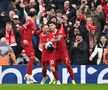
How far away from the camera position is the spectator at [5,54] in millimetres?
17594

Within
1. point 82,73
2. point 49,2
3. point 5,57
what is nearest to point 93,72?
point 82,73

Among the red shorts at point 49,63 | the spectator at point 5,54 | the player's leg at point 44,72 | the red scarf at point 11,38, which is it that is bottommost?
the player's leg at point 44,72

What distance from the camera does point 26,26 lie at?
57.2 ft

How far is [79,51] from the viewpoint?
17484 millimetres

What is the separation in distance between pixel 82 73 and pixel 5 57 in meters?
2.42

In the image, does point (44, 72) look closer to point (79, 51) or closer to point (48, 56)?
point (48, 56)

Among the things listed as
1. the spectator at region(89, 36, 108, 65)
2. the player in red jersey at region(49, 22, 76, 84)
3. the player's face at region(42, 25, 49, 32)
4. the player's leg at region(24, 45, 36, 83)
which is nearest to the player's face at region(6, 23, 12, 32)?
the player's leg at region(24, 45, 36, 83)

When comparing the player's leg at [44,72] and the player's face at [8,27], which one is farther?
the player's face at [8,27]

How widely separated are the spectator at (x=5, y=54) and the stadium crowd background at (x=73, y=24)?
96mm

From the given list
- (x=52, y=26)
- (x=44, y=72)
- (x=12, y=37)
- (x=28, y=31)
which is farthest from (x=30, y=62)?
(x=12, y=37)

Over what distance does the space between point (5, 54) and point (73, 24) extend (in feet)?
8.88

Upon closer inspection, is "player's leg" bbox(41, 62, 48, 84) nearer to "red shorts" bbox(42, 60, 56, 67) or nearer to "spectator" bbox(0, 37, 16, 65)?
"red shorts" bbox(42, 60, 56, 67)

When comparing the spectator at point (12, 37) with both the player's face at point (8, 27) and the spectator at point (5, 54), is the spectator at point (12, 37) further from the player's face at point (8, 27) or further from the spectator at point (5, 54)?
the spectator at point (5, 54)

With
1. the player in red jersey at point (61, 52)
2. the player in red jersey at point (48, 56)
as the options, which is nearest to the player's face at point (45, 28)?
the player in red jersey at point (48, 56)
